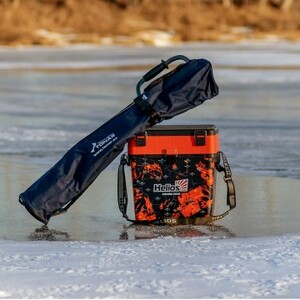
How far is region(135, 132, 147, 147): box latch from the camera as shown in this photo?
7.00 metres

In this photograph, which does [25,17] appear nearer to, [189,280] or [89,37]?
[89,37]

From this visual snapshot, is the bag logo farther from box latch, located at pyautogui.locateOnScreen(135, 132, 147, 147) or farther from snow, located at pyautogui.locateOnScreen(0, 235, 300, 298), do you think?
snow, located at pyautogui.locateOnScreen(0, 235, 300, 298)

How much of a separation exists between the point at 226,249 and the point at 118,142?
1.11 metres

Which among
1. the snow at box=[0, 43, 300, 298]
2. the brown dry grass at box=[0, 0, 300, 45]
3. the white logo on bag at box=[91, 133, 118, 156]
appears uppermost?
the brown dry grass at box=[0, 0, 300, 45]

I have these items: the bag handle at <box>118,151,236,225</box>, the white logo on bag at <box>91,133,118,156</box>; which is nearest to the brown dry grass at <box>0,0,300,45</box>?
→ the bag handle at <box>118,151,236,225</box>

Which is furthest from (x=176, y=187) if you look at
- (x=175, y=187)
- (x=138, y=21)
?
(x=138, y=21)

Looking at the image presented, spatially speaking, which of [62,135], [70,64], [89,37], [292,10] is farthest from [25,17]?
[62,135]

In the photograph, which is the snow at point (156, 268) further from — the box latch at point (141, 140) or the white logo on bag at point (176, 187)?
the box latch at point (141, 140)

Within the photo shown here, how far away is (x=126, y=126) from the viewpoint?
6922mm

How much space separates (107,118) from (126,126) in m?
7.74

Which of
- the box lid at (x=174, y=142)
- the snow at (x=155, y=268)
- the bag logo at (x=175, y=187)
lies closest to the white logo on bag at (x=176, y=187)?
the bag logo at (x=175, y=187)

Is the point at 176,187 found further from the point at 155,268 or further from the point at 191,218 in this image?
the point at 155,268

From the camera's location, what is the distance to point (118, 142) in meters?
6.91

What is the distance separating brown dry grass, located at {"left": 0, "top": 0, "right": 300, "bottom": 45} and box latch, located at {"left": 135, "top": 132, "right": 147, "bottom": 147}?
42.6 meters
